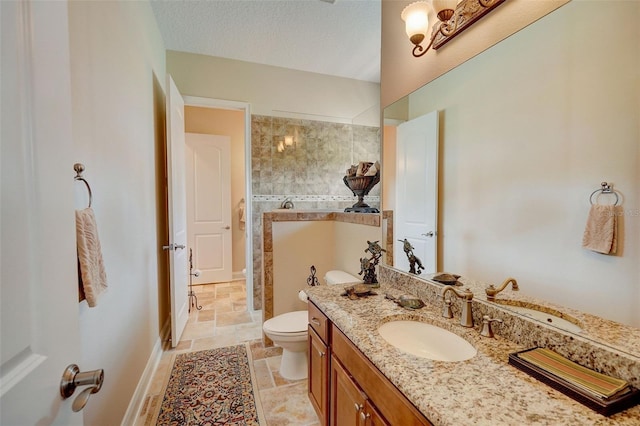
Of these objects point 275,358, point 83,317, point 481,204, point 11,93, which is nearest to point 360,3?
point 481,204

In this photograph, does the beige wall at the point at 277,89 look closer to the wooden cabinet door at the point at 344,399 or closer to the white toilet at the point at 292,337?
the white toilet at the point at 292,337

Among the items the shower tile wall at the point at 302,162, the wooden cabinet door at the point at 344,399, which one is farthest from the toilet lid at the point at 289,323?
the shower tile wall at the point at 302,162

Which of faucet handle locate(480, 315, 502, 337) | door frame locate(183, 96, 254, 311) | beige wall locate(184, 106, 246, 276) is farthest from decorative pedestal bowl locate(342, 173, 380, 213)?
beige wall locate(184, 106, 246, 276)

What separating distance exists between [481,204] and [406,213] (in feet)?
1.57

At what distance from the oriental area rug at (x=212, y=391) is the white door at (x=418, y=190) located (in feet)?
4.47

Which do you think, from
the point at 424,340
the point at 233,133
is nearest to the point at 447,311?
the point at 424,340

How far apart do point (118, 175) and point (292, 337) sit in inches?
58.7

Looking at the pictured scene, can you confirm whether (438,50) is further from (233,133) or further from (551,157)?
(233,133)

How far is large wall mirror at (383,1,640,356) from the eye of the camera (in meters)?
0.74

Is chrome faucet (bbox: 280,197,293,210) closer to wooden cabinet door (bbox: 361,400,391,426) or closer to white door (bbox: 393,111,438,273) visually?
white door (bbox: 393,111,438,273)

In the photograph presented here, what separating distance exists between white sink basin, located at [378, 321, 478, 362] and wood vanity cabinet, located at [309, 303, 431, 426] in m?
0.18

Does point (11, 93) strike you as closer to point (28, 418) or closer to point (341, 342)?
point (28, 418)

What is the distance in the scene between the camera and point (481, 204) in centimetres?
115

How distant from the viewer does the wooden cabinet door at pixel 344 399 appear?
103 centimetres
